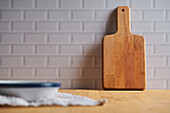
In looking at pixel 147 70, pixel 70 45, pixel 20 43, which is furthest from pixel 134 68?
pixel 20 43

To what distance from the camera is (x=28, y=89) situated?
626 mm

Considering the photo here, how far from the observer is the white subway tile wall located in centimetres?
132

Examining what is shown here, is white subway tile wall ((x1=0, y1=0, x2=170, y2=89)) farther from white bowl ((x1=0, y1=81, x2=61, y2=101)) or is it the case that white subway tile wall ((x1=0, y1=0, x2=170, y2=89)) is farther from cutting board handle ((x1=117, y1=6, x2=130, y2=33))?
white bowl ((x1=0, y1=81, x2=61, y2=101))

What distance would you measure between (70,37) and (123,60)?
1.12 feet

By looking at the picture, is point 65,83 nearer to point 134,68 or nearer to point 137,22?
point 134,68

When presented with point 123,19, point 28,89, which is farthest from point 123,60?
point 28,89

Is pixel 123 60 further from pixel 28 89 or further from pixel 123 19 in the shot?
pixel 28 89

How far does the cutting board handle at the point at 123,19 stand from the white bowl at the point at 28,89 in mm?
713

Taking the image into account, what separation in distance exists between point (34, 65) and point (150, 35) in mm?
708

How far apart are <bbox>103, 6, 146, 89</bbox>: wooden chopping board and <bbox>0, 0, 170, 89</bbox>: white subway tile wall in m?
0.09

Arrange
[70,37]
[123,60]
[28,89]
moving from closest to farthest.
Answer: [28,89]
[123,60]
[70,37]

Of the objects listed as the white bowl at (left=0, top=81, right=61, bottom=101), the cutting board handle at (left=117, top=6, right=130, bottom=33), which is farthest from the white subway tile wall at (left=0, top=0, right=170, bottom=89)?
the white bowl at (left=0, top=81, right=61, bottom=101)

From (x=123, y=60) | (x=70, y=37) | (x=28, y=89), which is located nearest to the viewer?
(x=28, y=89)

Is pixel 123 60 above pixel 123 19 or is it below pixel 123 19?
below
